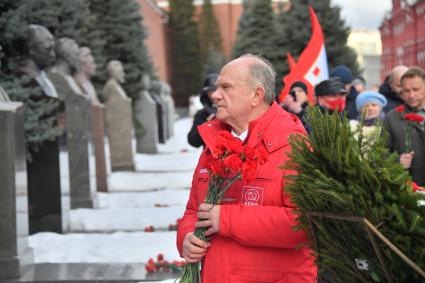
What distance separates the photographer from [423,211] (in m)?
2.25

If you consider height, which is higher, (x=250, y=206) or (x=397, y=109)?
(x=397, y=109)

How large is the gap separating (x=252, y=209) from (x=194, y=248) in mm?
303

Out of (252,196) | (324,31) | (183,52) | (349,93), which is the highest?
(183,52)

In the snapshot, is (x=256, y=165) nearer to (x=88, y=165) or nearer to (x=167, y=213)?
(x=167, y=213)

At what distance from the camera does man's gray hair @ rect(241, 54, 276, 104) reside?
325 cm

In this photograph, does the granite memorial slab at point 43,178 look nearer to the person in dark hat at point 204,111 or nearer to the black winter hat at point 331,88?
the person in dark hat at point 204,111

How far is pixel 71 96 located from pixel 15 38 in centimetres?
217

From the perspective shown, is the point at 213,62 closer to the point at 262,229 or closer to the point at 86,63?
the point at 86,63

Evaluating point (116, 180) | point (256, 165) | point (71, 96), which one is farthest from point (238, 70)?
point (116, 180)

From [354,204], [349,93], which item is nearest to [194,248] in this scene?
[354,204]

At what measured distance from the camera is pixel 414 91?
18.9 ft

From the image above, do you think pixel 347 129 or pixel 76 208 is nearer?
pixel 347 129

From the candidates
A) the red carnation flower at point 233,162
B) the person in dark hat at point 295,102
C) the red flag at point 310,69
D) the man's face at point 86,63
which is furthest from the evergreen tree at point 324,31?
the red carnation flower at point 233,162

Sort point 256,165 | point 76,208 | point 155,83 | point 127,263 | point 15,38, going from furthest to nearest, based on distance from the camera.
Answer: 1. point 155,83
2. point 76,208
3. point 15,38
4. point 127,263
5. point 256,165
